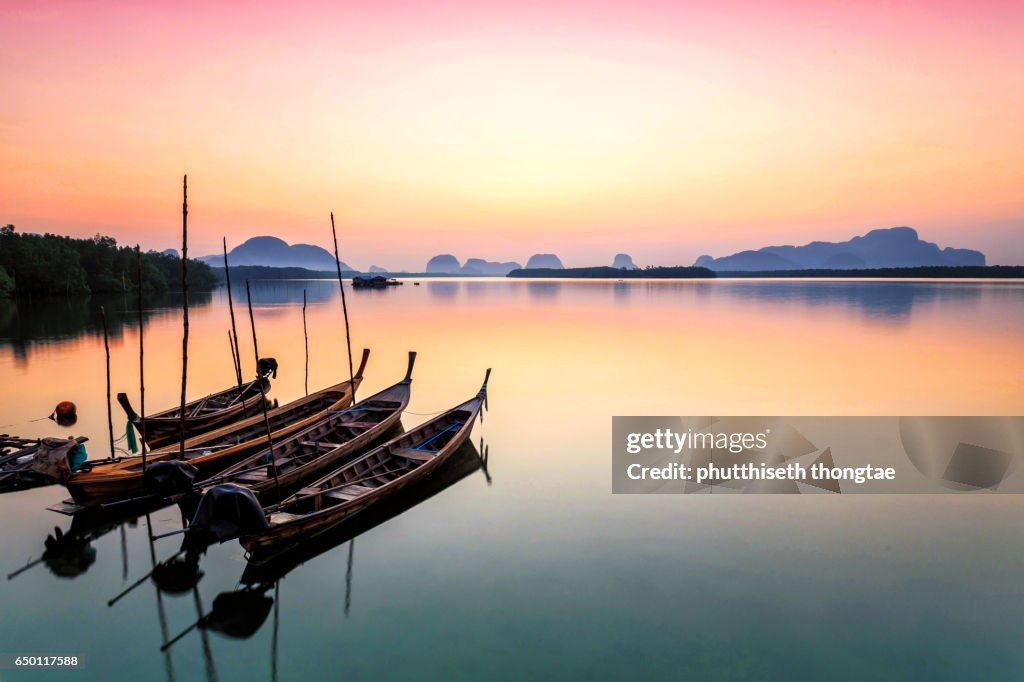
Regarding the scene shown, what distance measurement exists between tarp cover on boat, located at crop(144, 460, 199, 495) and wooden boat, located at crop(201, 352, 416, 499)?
74 cm

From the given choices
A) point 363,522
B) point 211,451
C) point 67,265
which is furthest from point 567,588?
point 67,265

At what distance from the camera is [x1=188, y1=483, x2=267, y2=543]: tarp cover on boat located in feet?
33.0

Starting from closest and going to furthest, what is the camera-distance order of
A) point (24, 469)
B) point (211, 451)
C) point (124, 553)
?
point (124, 553) < point (24, 469) < point (211, 451)

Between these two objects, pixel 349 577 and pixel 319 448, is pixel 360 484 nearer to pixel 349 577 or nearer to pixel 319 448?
pixel 349 577

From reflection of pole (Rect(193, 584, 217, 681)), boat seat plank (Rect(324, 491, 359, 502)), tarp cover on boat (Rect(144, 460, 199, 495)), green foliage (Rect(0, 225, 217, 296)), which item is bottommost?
reflection of pole (Rect(193, 584, 217, 681))

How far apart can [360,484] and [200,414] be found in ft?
35.2

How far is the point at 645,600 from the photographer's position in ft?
33.7

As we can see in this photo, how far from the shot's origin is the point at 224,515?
1013 centimetres

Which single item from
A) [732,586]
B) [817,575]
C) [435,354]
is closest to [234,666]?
[732,586]

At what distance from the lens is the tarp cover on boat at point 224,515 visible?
10062 mm

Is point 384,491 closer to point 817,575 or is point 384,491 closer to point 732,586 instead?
point 732,586

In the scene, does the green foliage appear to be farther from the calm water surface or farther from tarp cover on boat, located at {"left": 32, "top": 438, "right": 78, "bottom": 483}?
the calm water surface

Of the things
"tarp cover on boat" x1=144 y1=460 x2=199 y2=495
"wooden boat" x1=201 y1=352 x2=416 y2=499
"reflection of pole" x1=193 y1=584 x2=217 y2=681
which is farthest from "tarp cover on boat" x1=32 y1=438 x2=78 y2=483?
"reflection of pole" x1=193 y1=584 x2=217 y2=681

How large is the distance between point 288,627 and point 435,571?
2.94 metres
